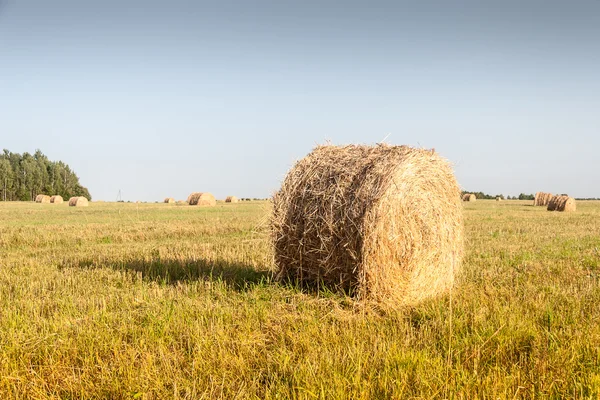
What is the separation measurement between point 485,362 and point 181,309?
341 cm

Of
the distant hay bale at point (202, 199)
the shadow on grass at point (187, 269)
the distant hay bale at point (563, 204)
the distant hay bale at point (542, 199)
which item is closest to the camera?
the shadow on grass at point (187, 269)

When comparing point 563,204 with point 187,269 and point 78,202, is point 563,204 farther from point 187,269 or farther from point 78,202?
point 78,202

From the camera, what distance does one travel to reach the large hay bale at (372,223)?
611cm

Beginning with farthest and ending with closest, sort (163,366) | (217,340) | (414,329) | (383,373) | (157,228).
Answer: (157,228) < (414,329) < (217,340) < (163,366) < (383,373)

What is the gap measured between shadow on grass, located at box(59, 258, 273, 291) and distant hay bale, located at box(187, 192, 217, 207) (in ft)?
97.0

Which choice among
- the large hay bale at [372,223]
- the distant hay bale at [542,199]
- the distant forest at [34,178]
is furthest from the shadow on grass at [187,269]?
the distant forest at [34,178]

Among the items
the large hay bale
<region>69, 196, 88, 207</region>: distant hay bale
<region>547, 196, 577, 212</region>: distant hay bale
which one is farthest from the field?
<region>69, 196, 88, 207</region>: distant hay bale

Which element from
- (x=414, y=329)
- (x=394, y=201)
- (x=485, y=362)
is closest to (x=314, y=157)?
(x=394, y=201)

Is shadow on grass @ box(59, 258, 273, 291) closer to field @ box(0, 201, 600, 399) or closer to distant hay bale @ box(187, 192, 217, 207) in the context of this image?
field @ box(0, 201, 600, 399)

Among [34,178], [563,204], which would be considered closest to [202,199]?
[563,204]

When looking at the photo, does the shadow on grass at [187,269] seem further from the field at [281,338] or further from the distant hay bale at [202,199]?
the distant hay bale at [202,199]

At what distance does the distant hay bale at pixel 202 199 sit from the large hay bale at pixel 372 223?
33.0 m

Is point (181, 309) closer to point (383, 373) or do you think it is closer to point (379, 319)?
point (379, 319)

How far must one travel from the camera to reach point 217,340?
4.45 meters
